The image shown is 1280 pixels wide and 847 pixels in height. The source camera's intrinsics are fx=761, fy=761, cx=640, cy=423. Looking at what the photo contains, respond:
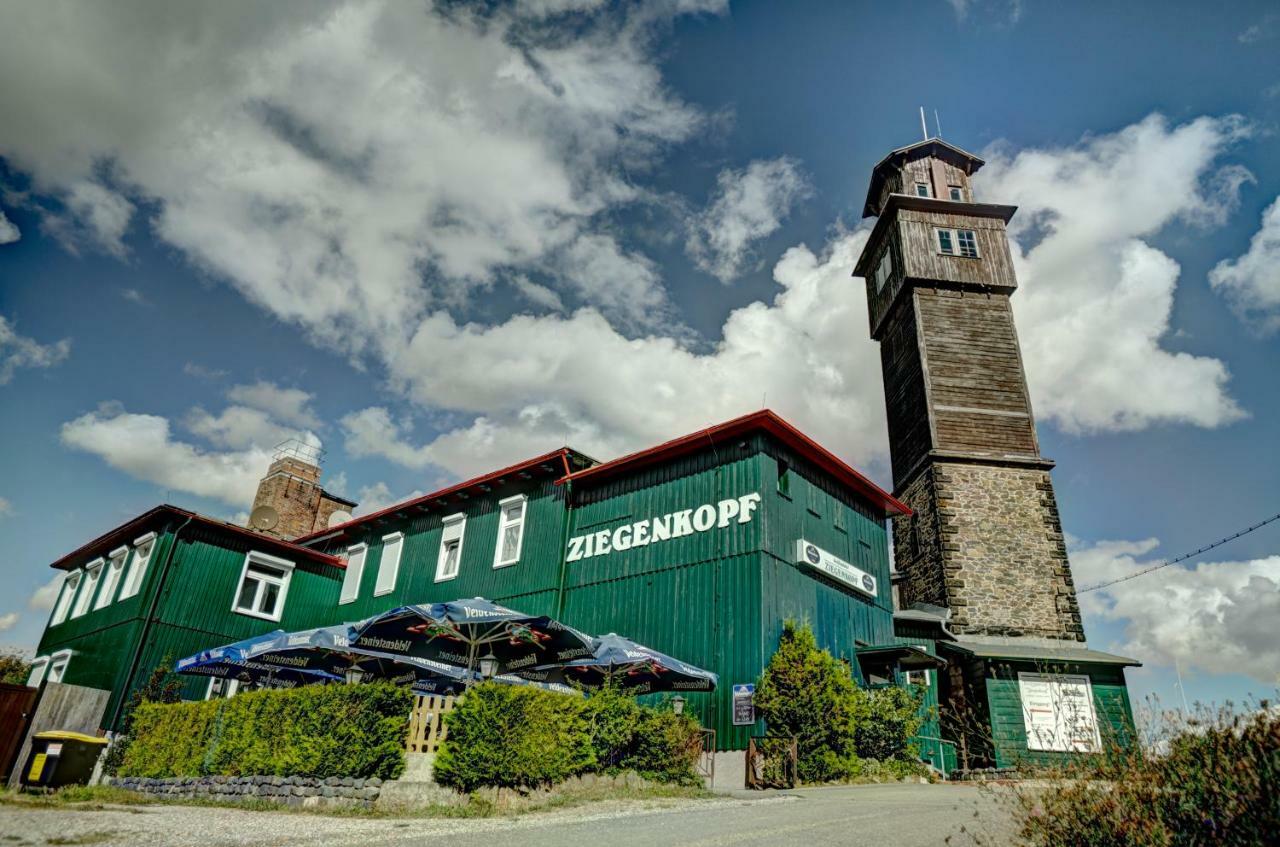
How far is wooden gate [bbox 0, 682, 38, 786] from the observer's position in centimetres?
1588

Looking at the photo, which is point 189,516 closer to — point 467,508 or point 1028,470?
point 467,508

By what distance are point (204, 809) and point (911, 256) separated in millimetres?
26605

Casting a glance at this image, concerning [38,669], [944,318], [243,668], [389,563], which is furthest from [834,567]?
[38,669]

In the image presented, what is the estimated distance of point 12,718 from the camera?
1614 cm

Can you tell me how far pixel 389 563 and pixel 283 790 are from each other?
46.4ft

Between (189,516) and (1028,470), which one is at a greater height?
(1028,470)

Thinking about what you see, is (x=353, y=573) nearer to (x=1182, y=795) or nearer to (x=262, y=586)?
(x=262, y=586)

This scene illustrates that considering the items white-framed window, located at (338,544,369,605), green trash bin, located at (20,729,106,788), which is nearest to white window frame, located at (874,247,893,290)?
white-framed window, located at (338,544,369,605)

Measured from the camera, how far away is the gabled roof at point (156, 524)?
21359mm

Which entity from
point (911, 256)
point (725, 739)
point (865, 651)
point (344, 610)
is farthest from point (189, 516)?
point (911, 256)

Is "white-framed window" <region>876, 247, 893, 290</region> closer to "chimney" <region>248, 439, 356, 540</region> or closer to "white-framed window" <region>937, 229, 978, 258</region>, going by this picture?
"white-framed window" <region>937, 229, 978, 258</region>

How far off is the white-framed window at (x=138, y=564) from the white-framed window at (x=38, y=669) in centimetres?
528

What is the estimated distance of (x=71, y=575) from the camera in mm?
26359

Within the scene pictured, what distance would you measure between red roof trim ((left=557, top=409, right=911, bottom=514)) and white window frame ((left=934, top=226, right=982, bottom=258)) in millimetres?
12304
